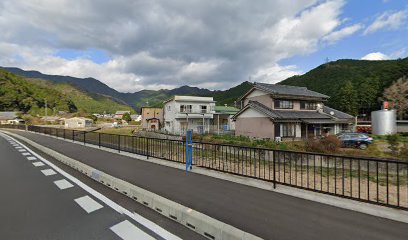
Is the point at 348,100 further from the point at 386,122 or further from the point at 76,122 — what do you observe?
the point at 76,122

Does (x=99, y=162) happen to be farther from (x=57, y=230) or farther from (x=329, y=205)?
(x=329, y=205)

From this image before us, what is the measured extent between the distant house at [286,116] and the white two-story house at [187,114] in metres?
9.72

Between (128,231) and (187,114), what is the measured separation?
33016 mm

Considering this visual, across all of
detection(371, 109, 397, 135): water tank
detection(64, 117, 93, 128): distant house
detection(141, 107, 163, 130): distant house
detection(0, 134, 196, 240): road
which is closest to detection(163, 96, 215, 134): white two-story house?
detection(141, 107, 163, 130): distant house

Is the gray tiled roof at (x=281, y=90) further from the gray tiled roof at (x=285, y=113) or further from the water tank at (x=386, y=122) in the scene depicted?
the water tank at (x=386, y=122)

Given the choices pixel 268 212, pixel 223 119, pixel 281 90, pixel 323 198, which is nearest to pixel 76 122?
pixel 223 119

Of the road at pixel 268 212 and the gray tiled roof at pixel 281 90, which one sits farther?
the gray tiled roof at pixel 281 90

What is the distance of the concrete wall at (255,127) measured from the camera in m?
25.8

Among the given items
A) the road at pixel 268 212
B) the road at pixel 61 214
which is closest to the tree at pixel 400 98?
the road at pixel 268 212

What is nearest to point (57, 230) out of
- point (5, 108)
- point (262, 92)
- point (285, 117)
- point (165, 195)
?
point (165, 195)

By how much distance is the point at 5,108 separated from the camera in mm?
93812

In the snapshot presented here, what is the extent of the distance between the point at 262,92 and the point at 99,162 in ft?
81.6

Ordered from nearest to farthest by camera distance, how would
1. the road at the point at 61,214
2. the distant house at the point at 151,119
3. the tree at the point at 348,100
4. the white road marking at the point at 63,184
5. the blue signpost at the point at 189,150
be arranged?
1. the road at the point at 61,214
2. the white road marking at the point at 63,184
3. the blue signpost at the point at 189,150
4. the distant house at the point at 151,119
5. the tree at the point at 348,100

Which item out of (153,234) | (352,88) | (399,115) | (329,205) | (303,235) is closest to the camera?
(303,235)
